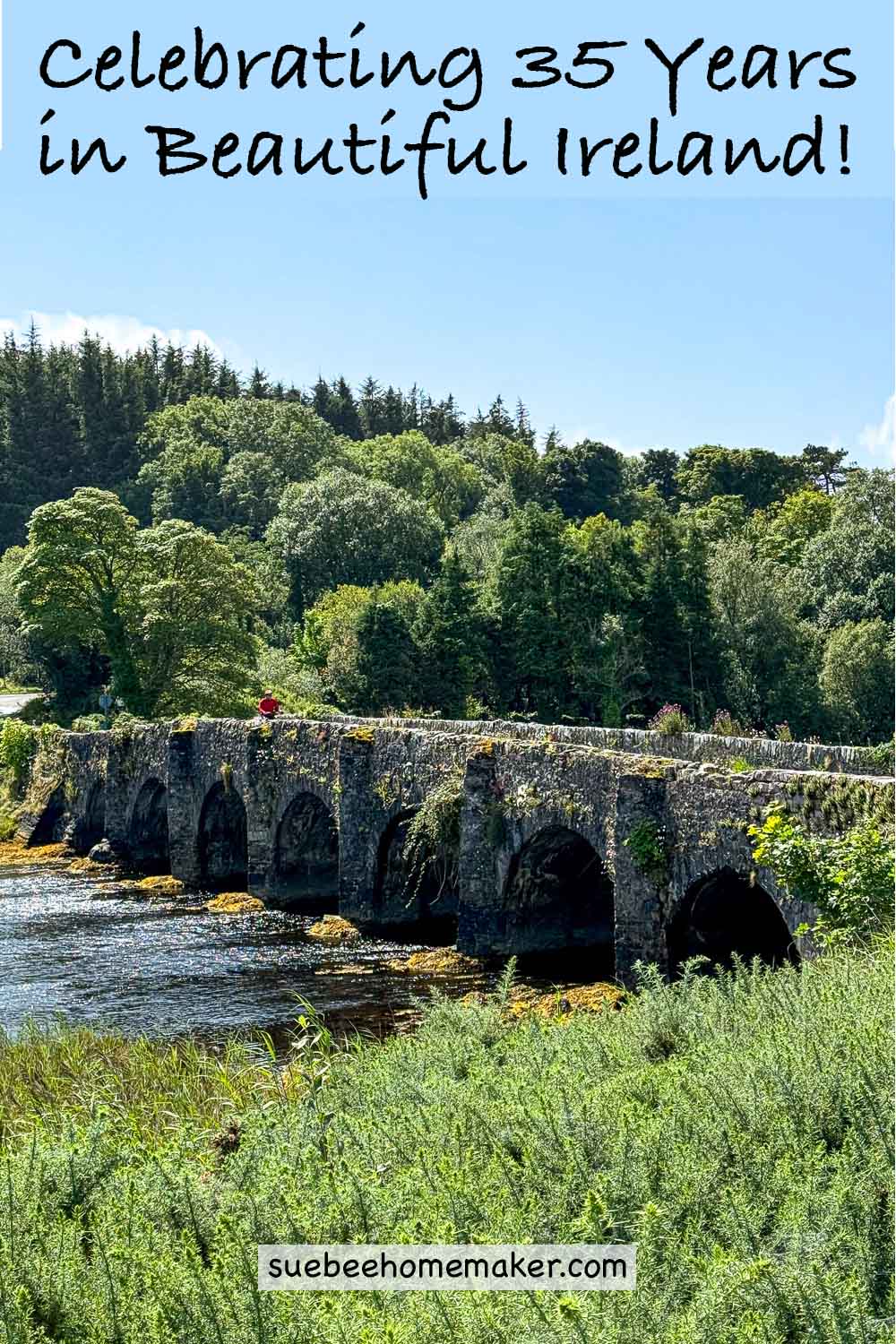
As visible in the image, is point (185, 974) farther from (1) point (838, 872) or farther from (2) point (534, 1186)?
(2) point (534, 1186)

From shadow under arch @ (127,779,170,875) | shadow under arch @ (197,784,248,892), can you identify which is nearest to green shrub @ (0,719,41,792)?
shadow under arch @ (127,779,170,875)

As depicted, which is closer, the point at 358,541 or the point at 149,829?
the point at 149,829

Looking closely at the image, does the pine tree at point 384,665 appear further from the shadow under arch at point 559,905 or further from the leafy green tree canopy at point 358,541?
the shadow under arch at point 559,905

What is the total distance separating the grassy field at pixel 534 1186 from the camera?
4.78 metres

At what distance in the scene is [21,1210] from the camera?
675 centimetres

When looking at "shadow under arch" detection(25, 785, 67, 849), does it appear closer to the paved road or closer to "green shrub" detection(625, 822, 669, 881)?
the paved road

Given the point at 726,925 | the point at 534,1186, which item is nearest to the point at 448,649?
the point at 726,925

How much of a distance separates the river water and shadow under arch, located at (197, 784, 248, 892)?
2.98 meters

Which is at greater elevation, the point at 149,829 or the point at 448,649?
the point at 448,649

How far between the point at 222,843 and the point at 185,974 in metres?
11.2

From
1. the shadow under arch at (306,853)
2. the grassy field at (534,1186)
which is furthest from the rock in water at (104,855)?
the grassy field at (534,1186)

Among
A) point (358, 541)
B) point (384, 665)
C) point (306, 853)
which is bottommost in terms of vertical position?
point (306, 853)

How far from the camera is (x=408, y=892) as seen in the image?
25.6 metres

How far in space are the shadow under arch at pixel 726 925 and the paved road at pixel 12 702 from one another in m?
38.2
